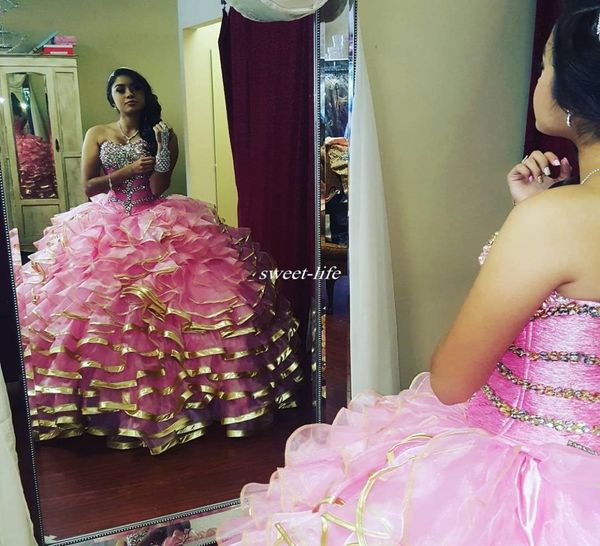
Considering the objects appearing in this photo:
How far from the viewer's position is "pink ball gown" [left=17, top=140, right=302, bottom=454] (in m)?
1.55

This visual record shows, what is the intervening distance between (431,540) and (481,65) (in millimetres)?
1723

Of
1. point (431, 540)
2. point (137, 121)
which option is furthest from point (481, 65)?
point (431, 540)

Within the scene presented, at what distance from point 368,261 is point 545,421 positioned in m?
0.90

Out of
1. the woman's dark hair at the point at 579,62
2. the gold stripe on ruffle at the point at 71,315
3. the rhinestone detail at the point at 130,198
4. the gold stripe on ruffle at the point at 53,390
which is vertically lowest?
the gold stripe on ruffle at the point at 53,390

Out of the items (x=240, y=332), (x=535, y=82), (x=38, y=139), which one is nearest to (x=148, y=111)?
(x=38, y=139)

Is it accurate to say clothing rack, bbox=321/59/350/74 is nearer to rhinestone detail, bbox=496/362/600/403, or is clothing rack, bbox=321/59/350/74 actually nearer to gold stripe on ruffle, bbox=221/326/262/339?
gold stripe on ruffle, bbox=221/326/262/339

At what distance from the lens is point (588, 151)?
95cm

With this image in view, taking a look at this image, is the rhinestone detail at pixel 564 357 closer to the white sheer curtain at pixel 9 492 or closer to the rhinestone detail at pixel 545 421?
the rhinestone detail at pixel 545 421

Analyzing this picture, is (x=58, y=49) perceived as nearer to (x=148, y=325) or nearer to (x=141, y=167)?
(x=141, y=167)

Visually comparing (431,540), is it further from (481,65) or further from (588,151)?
(481,65)

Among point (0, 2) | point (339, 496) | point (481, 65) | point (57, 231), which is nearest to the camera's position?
point (339, 496)

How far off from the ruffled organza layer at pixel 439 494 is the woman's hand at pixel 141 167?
858 mm

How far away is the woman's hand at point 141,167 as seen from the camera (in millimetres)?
1567


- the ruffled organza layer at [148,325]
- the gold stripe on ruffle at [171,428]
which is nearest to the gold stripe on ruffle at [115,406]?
the ruffled organza layer at [148,325]
